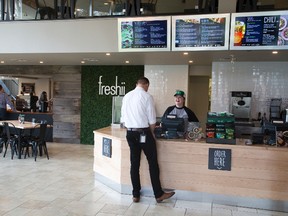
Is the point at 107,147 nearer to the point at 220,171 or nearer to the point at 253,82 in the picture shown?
the point at 220,171

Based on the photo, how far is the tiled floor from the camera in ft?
12.2

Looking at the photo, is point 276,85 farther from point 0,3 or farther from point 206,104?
point 0,3

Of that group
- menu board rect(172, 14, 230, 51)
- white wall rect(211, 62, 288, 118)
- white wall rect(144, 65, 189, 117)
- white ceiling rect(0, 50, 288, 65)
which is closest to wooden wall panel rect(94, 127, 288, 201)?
menu board rect(172, 14, 230, 51)

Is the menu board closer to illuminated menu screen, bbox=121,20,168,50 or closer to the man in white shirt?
illuminated menu screen, bbox=121,20,168,50

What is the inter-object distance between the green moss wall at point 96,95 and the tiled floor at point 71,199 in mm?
2832

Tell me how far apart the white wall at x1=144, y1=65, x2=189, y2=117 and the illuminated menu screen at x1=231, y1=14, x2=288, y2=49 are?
8.80 feet

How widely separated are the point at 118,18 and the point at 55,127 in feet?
15.6

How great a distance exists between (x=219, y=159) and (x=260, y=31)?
2.14 meters

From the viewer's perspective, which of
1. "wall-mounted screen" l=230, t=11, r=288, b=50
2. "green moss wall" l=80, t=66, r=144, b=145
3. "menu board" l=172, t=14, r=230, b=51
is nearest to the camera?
"wall-mounted screen" l=230, t=11, r=288, b=50

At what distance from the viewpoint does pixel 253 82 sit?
6738mm

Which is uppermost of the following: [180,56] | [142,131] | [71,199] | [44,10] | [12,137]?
[44,10]

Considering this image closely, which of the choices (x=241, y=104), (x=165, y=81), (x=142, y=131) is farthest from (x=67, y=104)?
(x=142, y=131)

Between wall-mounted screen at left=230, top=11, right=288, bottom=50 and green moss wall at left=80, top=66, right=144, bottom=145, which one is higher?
wall-mounted screen at left=230, top=11, right=288, bottom=50

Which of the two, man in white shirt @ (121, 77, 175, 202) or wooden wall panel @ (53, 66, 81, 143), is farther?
wooden wall panel @ (53, 66, 81, 143)
